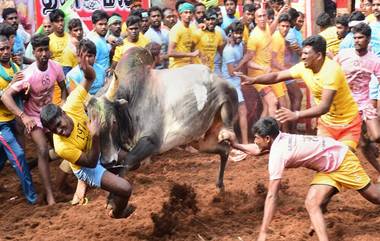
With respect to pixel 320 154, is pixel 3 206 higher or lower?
lower

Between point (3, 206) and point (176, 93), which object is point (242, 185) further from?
point (3, 206)

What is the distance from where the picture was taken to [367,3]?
1252 centimetres

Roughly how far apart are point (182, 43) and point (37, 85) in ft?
10.5

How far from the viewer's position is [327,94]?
670 centimetres

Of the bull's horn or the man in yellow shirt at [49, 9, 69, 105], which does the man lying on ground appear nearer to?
the bull's horn

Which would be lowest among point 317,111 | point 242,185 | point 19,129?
point 242,185

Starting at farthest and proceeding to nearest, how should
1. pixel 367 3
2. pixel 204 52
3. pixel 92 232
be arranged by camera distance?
pixel 367 3 → pixel 204 52 → pixel 92 232

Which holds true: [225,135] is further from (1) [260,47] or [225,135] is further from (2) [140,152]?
(1) [260,47]

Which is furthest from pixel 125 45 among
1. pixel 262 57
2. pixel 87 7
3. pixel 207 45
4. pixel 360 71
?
pixel 360 71

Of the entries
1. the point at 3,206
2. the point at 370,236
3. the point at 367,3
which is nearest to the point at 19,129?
the point at 3,206

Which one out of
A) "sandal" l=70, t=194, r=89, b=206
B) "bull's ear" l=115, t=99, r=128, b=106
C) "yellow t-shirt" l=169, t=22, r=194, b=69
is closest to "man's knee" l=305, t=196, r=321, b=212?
"bull's ear" l=115, t=99, r=128, b=106

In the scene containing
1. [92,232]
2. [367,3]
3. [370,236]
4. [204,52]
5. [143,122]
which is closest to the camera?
[370,236]

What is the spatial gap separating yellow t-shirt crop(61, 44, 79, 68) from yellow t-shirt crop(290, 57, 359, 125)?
11.9 feet

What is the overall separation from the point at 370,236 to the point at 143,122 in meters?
2.65
